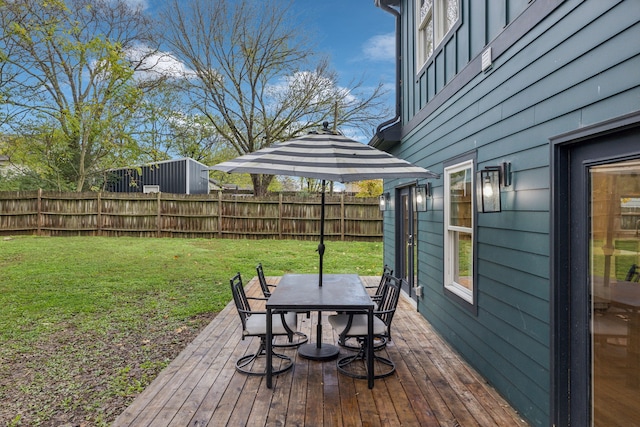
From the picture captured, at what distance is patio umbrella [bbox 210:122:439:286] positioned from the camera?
3.04 meters

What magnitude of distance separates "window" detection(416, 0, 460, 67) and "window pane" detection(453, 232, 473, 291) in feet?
6.64

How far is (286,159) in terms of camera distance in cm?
320

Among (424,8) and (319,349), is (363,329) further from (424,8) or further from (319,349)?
(424,8)

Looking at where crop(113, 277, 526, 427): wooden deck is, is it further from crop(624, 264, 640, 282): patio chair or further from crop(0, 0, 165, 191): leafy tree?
Answer: crop(0, 0, 165, 191): leafy tree

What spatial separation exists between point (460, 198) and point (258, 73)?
15426 millimetres

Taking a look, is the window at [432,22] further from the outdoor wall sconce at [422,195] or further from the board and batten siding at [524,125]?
the outdoor wall sconce at [422,195]

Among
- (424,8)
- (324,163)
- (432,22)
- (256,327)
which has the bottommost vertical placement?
(256,327)

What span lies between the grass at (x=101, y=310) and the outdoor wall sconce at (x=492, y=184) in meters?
2.96

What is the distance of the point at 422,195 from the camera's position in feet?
16.1

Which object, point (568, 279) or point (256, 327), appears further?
point (256, 327)

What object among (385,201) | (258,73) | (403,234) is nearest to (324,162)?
(403,234)

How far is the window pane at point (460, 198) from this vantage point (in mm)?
3604

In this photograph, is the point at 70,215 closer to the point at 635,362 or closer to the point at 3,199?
the point at 3,199

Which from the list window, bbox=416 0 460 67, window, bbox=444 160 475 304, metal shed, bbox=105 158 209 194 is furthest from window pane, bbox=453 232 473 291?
metal shed, bbox=105 158 209 194
